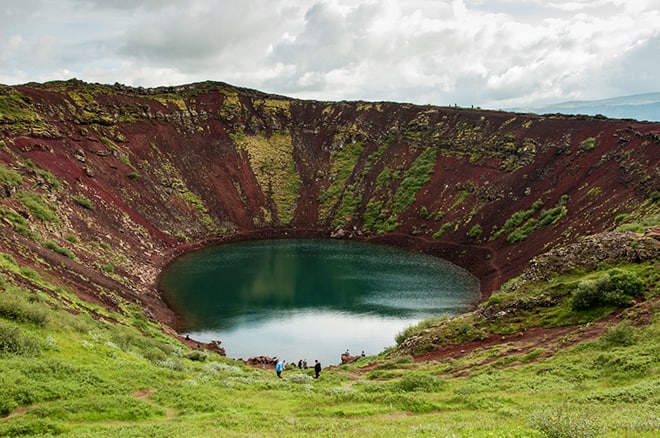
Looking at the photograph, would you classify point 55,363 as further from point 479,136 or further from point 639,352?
point 479,136

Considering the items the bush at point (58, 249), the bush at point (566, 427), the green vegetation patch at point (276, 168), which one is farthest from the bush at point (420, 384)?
the green vegetation patch at point (276, 168)

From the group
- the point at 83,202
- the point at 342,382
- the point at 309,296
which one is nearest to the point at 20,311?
the point at 342,382

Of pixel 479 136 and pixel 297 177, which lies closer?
pixel 479 136

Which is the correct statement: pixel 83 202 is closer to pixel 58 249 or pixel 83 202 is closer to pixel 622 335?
pixel 58 249

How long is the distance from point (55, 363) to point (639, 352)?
74.1 feet

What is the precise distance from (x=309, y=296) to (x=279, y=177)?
47815mm

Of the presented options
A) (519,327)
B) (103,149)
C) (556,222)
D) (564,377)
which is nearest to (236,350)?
(519,327)

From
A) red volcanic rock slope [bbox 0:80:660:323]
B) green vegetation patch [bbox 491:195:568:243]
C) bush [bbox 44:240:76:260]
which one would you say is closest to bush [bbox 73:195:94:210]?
red volcanic rock slope [bbox 0:80:660:323]

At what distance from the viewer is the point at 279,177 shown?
100 m

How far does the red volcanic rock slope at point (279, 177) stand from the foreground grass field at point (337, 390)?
54.0 feet

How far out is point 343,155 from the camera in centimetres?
10494

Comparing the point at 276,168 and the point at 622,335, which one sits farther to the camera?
the point at 276,168

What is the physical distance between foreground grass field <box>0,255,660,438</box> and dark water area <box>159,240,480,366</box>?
15.3 metres

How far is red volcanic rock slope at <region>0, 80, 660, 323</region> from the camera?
5594 centimetres
